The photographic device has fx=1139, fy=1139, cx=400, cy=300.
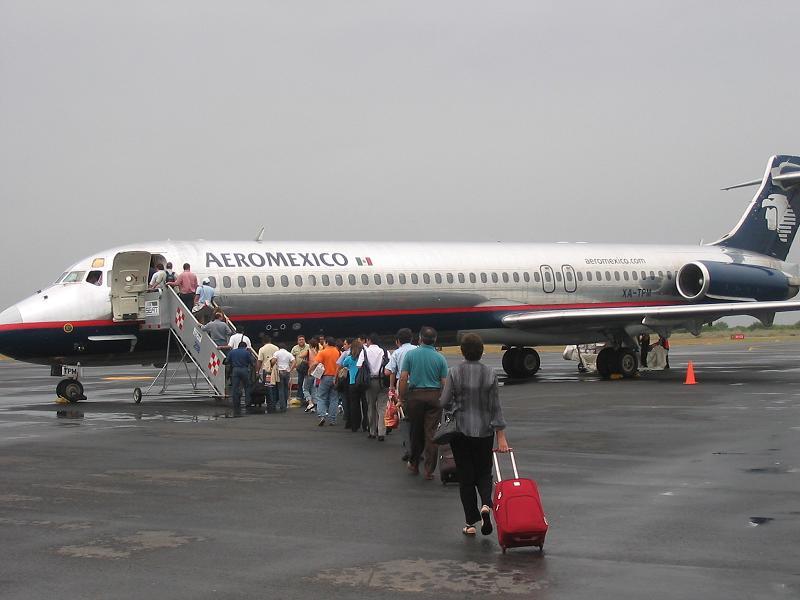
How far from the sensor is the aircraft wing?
29.8m

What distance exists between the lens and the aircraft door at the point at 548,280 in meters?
32.5

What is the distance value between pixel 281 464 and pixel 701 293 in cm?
2342

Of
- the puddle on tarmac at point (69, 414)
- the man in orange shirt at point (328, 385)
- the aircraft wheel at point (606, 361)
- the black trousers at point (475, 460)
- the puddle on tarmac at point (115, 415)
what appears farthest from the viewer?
the aircraft wheel at point (606, 361)

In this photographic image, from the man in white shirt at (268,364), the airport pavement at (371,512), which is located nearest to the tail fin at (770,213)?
the airport pavement at (371,512)

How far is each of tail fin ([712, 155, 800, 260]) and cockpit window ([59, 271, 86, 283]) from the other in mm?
21511

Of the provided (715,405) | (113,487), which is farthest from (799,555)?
(715,405)

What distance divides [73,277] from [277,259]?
4.80 metres

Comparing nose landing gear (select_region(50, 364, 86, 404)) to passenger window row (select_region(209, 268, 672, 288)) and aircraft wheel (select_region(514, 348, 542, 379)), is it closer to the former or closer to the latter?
passenger window row (select_region(209, 268, 672, 288))

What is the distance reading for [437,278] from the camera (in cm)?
3000

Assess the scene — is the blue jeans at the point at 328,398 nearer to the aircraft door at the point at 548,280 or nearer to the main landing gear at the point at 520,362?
the aircraft door at the point at 548,280

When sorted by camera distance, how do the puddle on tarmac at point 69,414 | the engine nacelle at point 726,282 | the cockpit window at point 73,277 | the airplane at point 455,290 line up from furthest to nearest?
1. the engine nacelle at point 726,282
2. the cockpit window at point 73,277
3. the airplane at point 455,290
4. the puddle on tarmac at point 69,414

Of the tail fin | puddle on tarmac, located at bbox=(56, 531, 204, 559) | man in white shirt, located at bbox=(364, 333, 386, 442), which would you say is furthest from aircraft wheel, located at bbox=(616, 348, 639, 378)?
puddle on tarmac, located at bbox=(56, 531, 204, 559)

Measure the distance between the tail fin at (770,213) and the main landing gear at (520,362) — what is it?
857 cm

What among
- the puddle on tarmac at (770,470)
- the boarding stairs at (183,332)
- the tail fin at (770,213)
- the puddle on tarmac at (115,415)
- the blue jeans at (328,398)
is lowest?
the puddle on tarmac at (770,470)
